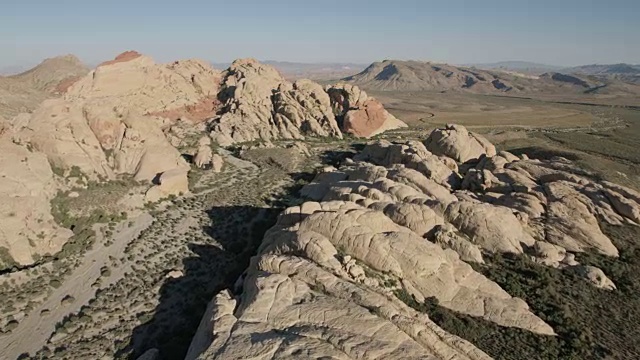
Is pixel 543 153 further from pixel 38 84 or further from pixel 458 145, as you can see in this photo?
pixel 38 84

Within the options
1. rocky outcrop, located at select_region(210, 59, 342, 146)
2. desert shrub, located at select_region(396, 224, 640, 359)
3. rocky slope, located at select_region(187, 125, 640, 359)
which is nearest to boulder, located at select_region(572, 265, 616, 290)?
rocky slope, located at select_region(187, 125, 640, 359)

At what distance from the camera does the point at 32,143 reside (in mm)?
56406

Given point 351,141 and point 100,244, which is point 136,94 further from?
point 100,244

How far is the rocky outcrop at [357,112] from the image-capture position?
10881cm

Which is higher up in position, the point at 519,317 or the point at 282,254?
the point at 282,254

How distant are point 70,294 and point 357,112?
272 feet

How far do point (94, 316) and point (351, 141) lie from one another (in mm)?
74653

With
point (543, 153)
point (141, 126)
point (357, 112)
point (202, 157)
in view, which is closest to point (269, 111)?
point (357, 112)

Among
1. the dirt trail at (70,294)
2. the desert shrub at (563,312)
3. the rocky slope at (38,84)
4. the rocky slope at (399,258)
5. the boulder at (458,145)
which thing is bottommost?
the dirt trail at (70,294)

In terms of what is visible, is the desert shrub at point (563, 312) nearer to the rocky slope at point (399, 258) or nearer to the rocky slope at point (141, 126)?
the rocky slope at point (399, 258)

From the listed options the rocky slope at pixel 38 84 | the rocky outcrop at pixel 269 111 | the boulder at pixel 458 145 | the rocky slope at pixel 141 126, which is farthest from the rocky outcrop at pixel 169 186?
the rocky slope at pixel 38 84

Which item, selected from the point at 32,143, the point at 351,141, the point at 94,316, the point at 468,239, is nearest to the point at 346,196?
the point at 468,239

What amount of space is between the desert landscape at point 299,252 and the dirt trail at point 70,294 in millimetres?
162

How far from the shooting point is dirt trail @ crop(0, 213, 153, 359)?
32219 millimetres
